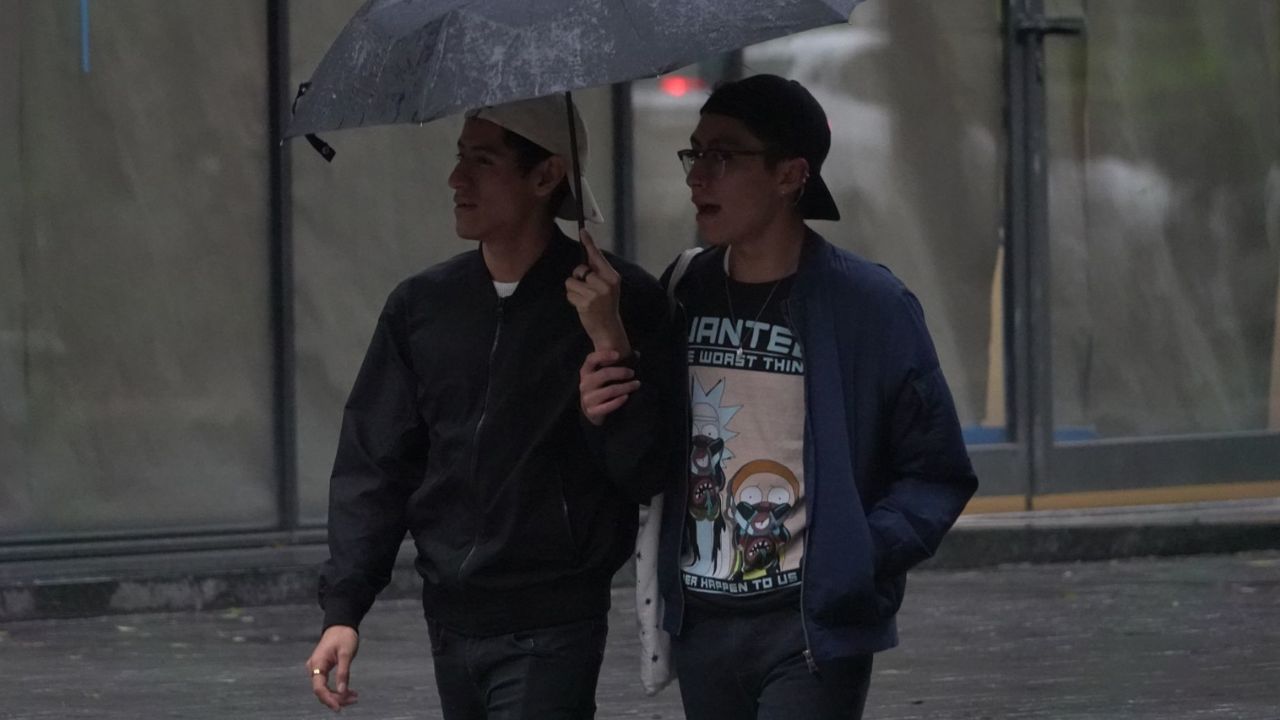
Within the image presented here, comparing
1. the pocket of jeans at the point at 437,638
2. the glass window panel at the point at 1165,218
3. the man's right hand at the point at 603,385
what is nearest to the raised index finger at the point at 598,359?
the man's right hand at the point at 603,385

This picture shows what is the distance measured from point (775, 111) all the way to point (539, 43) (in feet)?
1.74

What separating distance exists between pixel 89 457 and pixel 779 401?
290 inches

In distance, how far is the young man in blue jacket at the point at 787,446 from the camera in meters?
3.90

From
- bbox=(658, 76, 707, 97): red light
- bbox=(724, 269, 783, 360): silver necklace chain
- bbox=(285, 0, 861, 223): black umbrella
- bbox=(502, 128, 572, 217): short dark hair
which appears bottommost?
bbox=(658, 76, 707, 97): red light

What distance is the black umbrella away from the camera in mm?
3670

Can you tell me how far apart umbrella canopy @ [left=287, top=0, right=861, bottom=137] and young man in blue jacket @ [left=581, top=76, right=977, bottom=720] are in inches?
11.2

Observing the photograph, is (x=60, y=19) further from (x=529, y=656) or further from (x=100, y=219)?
(x=529, y=656)

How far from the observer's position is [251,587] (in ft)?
34.1

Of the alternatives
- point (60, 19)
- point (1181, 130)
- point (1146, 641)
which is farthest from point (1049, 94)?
point (60, 19)

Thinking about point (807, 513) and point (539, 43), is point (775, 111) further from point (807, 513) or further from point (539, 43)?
point (807, 513)

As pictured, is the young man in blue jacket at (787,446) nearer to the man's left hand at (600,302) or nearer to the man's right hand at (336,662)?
the man's left hand at (600,302)

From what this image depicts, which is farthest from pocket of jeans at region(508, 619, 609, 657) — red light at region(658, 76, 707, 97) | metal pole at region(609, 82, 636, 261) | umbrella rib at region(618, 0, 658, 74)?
red light at region(658, 76, 707, 97)

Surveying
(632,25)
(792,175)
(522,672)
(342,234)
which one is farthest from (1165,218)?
(632,25)

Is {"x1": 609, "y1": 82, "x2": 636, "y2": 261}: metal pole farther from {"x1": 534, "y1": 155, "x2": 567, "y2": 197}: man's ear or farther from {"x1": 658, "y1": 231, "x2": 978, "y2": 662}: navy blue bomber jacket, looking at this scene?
{"x1": 658, "y1": 231, "x2": 978, "y2": 662}: navy blue bomber jacket
